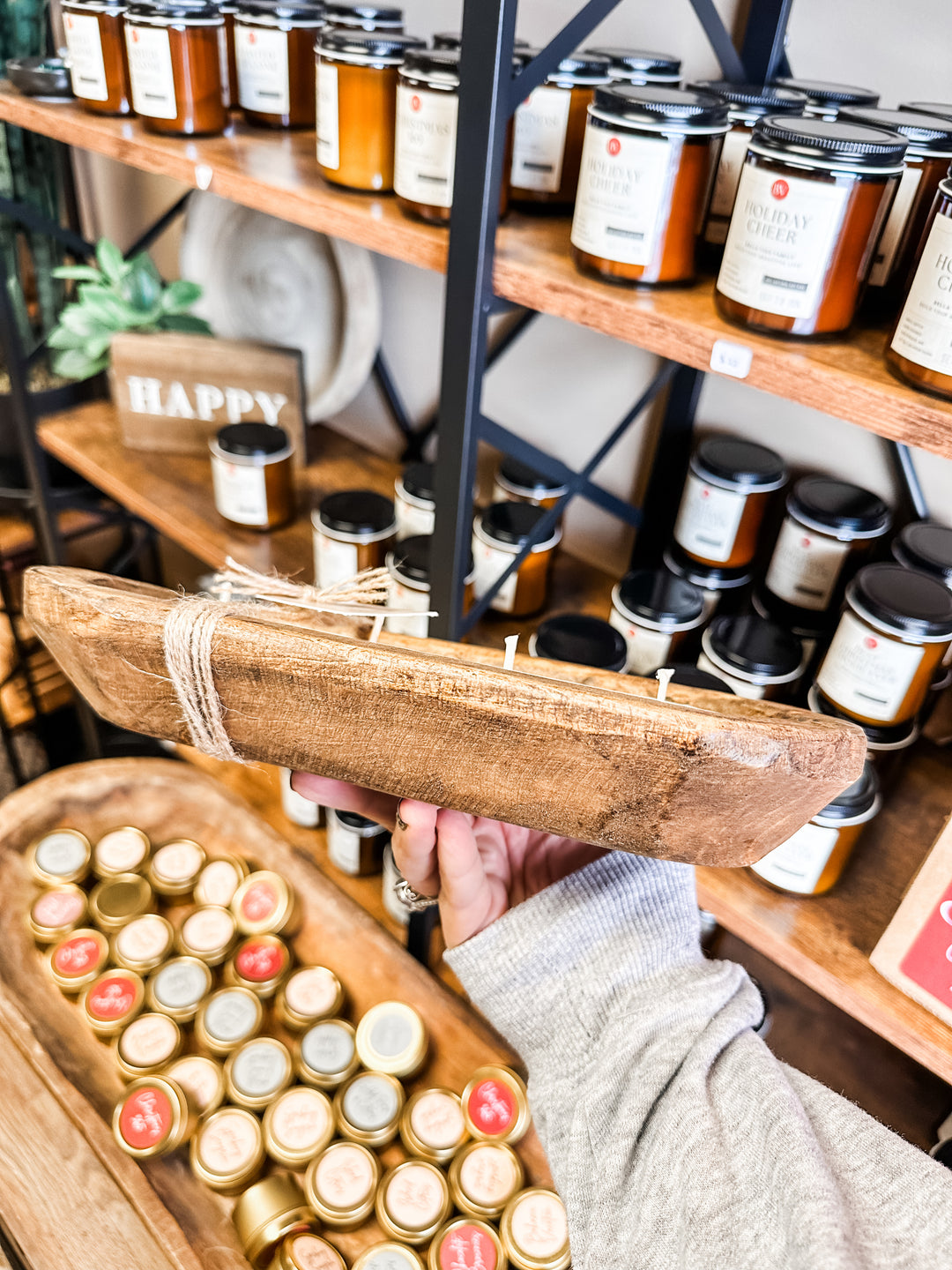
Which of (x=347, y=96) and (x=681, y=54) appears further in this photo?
(x=681, y=54)

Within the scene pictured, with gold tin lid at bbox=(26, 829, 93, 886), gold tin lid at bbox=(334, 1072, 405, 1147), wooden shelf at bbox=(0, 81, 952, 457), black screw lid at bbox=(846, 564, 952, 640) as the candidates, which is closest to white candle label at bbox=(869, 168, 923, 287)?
wooden shelf at bbox=(0, 81, 952, 457)

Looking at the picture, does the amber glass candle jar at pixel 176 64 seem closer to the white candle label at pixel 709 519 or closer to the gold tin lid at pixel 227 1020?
the white candle label at pixel 709 519

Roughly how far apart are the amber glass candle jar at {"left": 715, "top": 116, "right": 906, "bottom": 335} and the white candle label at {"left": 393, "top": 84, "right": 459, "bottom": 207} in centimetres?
23

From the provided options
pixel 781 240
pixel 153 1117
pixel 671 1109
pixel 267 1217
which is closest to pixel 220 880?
pixel 153 1117

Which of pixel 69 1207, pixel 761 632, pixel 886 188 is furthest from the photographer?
pixel 69 1207

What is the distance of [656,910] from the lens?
67 centimetres

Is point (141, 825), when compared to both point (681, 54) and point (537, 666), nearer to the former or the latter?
point (537, 666)

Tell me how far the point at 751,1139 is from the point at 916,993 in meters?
0.17

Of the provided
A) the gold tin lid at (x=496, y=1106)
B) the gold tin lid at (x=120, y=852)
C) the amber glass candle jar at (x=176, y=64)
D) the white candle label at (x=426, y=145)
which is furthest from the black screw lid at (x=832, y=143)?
the gold tin lid at (x=120, y=852)

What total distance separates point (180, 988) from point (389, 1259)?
38cm

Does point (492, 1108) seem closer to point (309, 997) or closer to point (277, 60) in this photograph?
point (309, 997)

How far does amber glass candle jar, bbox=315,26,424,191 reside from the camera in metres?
0.69

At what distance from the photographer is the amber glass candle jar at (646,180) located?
1.75ft

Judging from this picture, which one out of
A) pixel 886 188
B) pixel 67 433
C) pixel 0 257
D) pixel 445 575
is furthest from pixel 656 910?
pixel 0 257
